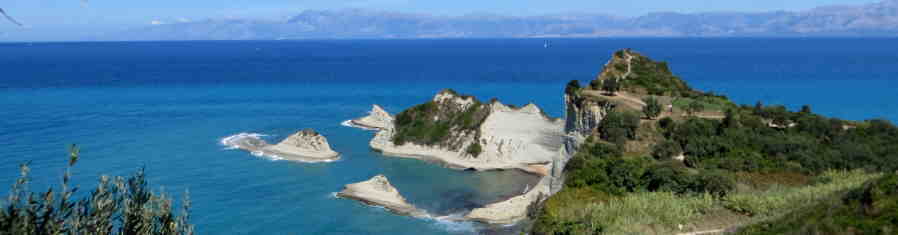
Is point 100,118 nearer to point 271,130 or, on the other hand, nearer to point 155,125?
point 155,125

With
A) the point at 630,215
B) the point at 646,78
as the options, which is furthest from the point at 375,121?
the point at 630,215

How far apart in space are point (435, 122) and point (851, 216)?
45302 mm

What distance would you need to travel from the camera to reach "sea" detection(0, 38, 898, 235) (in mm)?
40469

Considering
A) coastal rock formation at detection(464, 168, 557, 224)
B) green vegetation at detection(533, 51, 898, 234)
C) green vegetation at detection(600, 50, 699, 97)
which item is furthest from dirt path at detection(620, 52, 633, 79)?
coastal rock formation at detection(464, 168, 557, 224)

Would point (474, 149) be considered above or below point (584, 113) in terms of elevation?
below

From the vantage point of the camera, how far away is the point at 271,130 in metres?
68.0

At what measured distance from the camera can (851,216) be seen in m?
16.8

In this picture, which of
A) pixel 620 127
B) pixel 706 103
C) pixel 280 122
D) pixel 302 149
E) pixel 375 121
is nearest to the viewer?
pixel 620 127

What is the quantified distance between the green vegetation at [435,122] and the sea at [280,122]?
337cm

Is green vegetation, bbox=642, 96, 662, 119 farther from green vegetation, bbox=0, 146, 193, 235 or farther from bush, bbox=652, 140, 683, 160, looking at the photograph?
green vegetation, bbox=0, 146, 193, 235

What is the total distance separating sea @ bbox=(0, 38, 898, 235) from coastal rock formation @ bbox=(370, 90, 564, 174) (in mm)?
2081

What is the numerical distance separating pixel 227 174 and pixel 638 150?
1152 inches

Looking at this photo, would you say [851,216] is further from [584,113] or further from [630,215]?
[584,113]

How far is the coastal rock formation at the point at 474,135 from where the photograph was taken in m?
53.8
